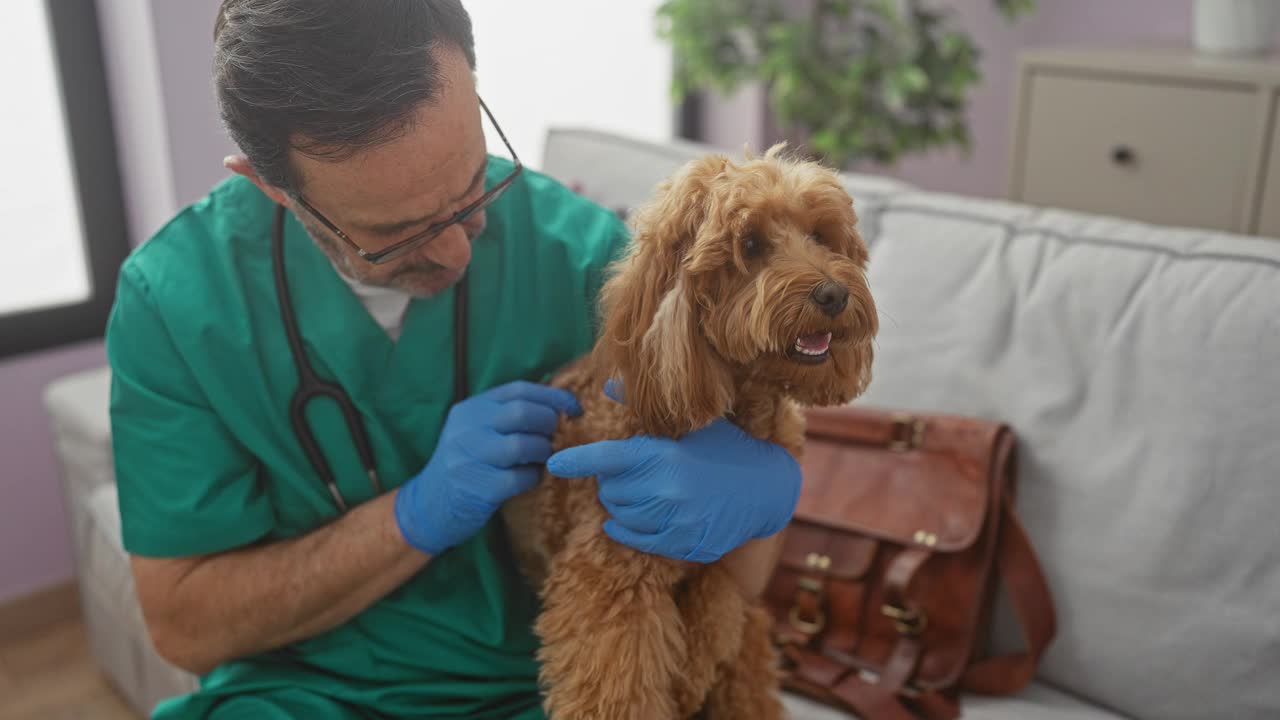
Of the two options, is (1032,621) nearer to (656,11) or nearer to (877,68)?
(877,68)

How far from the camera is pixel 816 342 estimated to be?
3.25 feet

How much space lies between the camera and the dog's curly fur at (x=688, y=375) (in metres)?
1.00

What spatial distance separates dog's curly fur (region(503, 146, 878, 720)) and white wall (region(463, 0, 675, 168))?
1.96 m

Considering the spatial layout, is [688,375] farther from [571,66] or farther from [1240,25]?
[571,66]

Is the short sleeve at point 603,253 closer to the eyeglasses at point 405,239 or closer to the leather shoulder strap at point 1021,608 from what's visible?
the eyeglasses at point 405,239

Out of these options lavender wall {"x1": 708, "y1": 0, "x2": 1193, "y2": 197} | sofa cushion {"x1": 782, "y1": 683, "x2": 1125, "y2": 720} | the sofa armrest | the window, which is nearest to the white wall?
lavender wall {"x1": 708, "y1": 0, "x2": 1193, "y2": 197}

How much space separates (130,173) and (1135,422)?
2286mm

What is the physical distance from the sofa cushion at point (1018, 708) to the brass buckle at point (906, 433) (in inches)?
14.3

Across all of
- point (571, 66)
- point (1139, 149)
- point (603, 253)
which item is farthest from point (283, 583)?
point (571, 66)

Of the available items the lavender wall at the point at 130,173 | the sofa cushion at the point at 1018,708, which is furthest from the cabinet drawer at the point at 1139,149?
the lavender wall at the point at 130,173

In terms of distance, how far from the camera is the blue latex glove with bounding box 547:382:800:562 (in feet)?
3.53

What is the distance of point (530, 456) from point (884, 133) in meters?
2.16

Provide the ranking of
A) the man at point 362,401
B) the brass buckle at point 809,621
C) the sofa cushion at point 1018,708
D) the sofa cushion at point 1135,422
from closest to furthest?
1. the man at point 362,401
2. the sofa cushion at point 1135,422
3. the sofa cushion at point 1018,708
4. the brass buckle at point 809,621

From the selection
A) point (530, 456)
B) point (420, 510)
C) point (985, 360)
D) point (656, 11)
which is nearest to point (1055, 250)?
point (985, 360)
